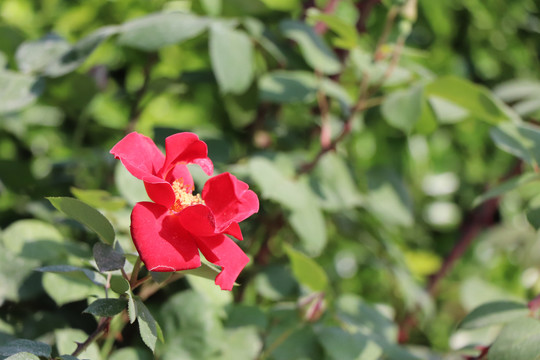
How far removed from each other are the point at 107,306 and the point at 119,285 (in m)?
0.02

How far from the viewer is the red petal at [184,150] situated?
1.83 feet

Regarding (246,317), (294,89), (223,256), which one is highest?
(223,256)

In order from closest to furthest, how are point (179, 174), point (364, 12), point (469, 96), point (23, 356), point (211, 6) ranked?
point (23, 356)
point (179, 174)
point (469, 96)
point (211, 6)
point (364, 12)

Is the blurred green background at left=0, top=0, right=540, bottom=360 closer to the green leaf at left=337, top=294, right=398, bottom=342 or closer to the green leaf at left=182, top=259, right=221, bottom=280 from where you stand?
the green leaf at left=337, top=294, right=398, bottom=342

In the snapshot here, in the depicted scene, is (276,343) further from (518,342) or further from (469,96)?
(469,96)

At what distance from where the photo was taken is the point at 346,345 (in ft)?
2.68

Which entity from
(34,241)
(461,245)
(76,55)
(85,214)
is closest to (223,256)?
(85,214)

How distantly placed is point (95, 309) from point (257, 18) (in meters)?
0.81

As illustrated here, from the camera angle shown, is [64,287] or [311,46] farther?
[311,46]

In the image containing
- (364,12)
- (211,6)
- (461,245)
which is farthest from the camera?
(461,245)

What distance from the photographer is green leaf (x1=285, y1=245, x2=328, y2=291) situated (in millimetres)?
834

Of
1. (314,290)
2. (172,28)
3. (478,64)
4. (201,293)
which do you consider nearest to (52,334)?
(201,293)

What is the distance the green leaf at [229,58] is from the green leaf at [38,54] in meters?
0.23

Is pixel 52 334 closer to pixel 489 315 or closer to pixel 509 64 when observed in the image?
pixel 489 315
